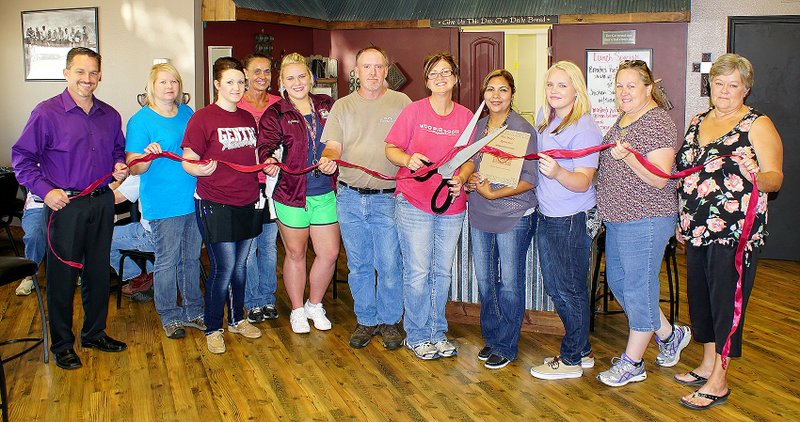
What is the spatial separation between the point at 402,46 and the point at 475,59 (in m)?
0.83

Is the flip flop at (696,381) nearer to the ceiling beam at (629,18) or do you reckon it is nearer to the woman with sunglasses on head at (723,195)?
the woman with sunglasses on head at (723,195)

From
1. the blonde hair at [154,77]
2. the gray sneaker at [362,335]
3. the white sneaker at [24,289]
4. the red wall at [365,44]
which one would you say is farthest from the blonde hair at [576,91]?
the red wall at [365,44]

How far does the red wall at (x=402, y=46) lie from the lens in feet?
28.0

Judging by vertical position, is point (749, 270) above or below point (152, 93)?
below

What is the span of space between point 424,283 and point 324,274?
0.80 m

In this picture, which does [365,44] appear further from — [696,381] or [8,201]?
[696,381]

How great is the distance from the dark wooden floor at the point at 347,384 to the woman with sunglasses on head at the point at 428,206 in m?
0.23

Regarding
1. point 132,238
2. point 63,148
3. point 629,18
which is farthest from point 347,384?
point 629,18

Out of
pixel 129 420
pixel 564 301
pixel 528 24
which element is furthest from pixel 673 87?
pixel 129 420

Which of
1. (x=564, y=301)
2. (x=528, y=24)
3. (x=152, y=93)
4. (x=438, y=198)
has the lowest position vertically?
(x=564, y=301)

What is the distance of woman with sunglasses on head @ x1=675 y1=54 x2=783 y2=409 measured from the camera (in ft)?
11.8

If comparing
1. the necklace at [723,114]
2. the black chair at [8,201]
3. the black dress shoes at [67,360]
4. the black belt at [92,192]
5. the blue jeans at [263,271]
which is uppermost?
the necklace at [723,114]

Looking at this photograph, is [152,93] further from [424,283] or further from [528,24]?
[528,24]

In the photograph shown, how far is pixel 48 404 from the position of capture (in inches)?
155
